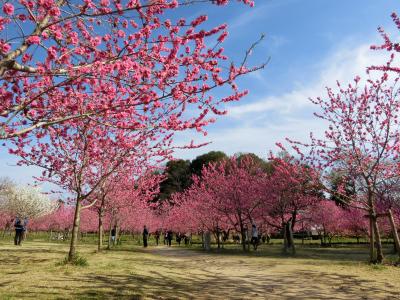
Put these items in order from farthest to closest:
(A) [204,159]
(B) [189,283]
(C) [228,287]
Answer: (A) [204,159], (B) [189,283], (C) [228,287]

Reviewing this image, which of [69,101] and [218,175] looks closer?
[69,101]

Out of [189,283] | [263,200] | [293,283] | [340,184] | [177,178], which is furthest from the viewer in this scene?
[177,178]

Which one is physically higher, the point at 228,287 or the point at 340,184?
the point at 340,184

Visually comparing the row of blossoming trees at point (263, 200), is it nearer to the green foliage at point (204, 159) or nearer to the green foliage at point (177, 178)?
the green foliage at point (204, 159)

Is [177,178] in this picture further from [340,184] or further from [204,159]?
[340,184]

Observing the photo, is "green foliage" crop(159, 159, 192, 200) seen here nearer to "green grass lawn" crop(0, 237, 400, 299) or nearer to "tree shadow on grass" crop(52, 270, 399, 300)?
"green grass lawn" crop(0, 237, 400, 299)

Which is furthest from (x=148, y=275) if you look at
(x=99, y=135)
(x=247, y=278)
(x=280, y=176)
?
(x=280, y=176)

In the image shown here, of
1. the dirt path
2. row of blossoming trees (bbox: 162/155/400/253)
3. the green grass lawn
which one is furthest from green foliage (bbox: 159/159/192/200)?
the green grass lawn

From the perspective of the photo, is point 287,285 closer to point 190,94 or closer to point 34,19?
point 190,94

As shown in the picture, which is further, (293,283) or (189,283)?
(293,283)

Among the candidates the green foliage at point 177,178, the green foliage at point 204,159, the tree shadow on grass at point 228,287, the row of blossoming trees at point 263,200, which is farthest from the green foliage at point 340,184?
the green foliage at point 177,178

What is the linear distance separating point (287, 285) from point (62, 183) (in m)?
11.3

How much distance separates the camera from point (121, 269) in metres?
11.4

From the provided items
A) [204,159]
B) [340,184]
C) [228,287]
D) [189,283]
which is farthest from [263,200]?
[204,159]
